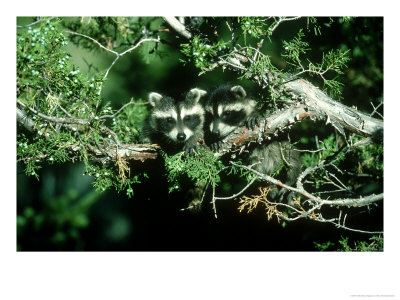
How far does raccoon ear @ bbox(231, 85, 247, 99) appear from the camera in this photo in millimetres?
4090

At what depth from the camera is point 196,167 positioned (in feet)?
10.1

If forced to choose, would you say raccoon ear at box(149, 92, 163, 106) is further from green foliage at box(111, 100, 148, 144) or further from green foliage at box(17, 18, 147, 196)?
green foliage at box(17, 18, 147, 196)

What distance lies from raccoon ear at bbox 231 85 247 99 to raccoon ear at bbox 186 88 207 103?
0.38 m

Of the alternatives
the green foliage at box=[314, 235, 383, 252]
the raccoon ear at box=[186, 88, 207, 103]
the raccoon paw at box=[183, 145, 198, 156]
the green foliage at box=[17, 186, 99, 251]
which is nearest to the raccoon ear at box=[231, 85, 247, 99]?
the raccoon ear at box=[186, 88, 207, 103]

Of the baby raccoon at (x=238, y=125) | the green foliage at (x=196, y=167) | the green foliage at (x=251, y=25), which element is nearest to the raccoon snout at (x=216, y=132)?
the baby raccoon at (x=238, y=125)

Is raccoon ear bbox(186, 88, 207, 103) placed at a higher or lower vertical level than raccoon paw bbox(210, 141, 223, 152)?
higher

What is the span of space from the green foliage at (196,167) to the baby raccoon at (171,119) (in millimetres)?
914

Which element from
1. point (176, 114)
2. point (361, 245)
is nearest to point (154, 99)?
point (176, 114)

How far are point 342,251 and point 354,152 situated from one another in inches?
39.6

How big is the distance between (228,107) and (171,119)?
2.21 feet
